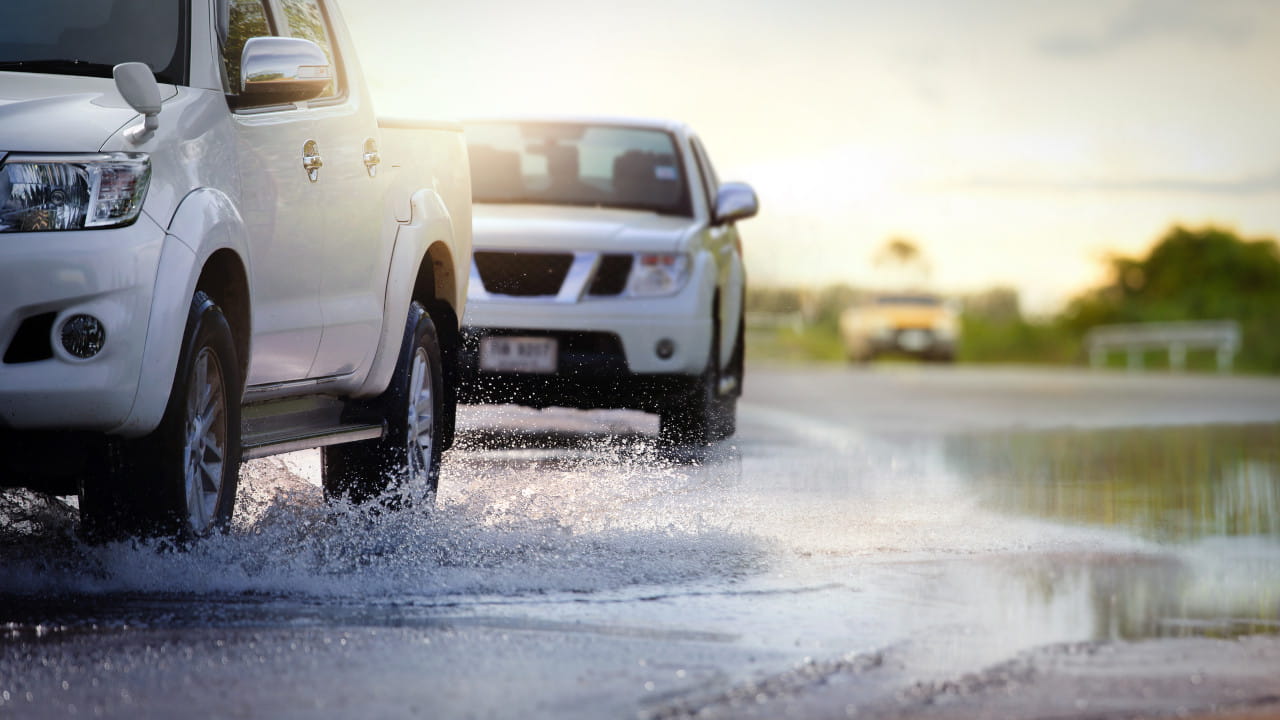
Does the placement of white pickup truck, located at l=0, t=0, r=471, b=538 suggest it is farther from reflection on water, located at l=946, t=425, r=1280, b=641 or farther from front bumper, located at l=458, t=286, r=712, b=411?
front bumper, located at l=458, t=286, r=712, b=411

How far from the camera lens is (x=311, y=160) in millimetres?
6723

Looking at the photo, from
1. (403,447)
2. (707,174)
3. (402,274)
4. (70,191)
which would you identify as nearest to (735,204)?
(707,174)

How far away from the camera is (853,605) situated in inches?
218

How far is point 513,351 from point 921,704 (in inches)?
267

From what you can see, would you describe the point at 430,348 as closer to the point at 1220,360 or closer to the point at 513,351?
the point at 513,351

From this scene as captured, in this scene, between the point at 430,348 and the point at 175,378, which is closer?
the point at 175,378

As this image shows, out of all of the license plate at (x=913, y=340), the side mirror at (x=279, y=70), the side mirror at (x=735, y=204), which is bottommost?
the license plate at (x=913, y=340)

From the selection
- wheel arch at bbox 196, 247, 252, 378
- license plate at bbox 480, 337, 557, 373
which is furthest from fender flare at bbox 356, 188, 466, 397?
license plate at bbox 480, 337, 557, 373

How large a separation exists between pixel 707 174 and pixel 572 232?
1652mm

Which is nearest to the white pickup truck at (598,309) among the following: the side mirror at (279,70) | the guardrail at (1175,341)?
the side mirror at (279,70)

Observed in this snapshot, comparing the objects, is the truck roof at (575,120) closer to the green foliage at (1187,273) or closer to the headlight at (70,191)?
the headlight at (70,191)

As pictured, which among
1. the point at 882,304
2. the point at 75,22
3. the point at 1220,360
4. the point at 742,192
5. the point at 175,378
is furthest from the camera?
the point at 882,304

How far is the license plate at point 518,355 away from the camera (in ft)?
35.3

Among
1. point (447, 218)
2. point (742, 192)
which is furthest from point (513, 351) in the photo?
point (447, 218)
